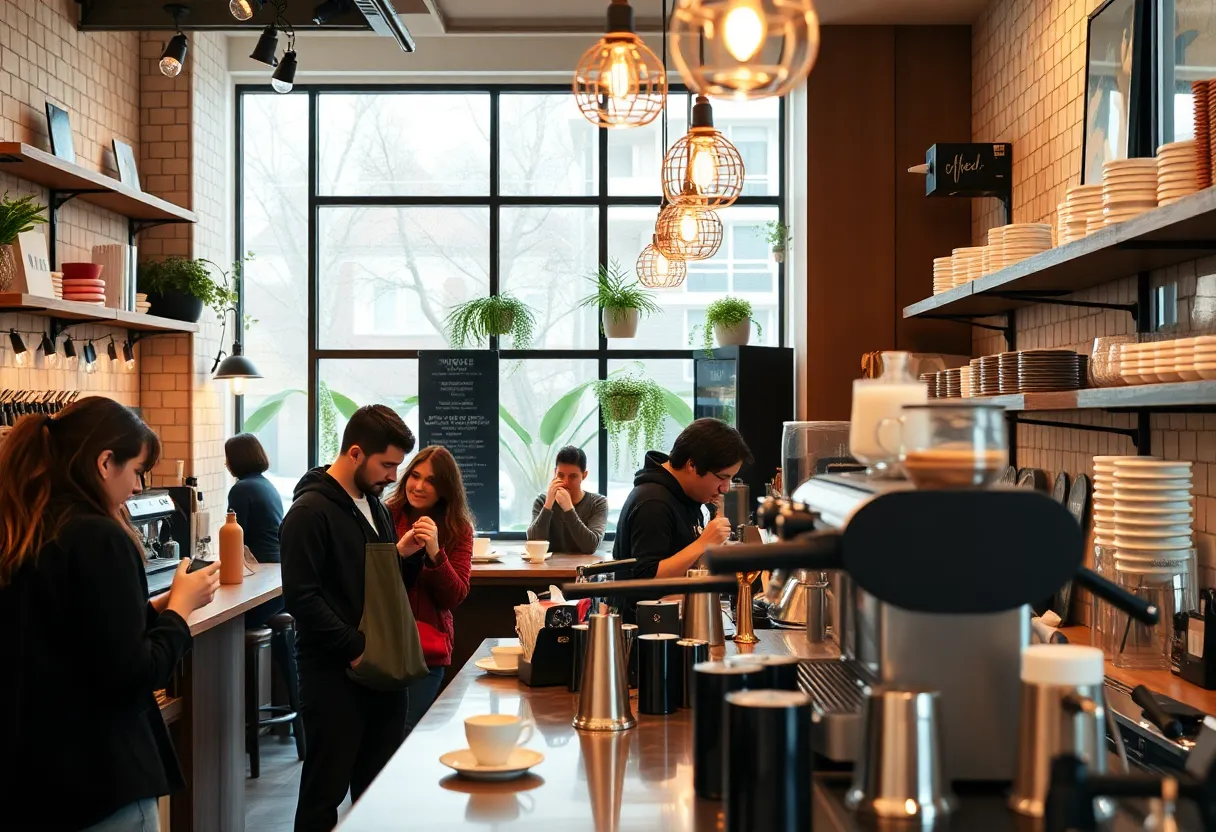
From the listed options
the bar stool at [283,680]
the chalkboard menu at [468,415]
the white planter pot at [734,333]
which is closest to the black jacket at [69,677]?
the bar stool at [283,680]

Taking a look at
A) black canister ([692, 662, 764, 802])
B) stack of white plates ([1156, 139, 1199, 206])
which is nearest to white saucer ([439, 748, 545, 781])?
black canister ([692, 662, 764, 802])

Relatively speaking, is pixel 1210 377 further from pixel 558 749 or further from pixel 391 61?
pixel 391 61

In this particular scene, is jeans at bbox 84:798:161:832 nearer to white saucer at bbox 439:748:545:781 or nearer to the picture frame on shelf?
white saucer at bbox 439:748:545:781

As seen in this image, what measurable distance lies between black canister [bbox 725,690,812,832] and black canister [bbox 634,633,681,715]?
103cm

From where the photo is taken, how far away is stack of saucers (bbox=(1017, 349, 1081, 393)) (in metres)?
3.78

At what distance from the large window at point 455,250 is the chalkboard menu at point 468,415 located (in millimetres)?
231

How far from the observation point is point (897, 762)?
153cm

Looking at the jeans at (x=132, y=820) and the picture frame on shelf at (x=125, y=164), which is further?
the picture frame on shelf at (x=125, y=164)

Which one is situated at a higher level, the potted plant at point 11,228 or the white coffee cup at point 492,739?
the potted plant at point 11,228

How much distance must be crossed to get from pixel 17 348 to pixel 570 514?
3.00 m

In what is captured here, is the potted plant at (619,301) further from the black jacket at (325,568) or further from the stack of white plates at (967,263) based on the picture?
the black jacket at (325,568)

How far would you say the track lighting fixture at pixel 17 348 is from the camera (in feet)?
18.4

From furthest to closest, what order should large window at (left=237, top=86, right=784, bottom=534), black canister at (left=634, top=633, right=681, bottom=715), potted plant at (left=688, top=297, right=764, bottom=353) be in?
1. large window at (left=237, top=86, right=784, bottom=534)
2. potted plant at (left=688, top=297, right=764, bottom=353)
3. black canister at (left=634, top=633, right=681, bottom=715)

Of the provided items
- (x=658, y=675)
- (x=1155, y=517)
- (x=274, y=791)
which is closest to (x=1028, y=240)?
(x=1155, y=517)
